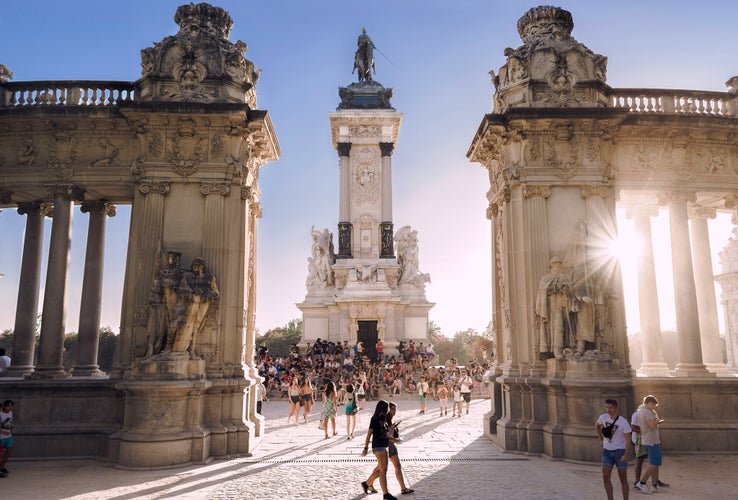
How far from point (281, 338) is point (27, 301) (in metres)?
51.5

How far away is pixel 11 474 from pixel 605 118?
51.6 feet

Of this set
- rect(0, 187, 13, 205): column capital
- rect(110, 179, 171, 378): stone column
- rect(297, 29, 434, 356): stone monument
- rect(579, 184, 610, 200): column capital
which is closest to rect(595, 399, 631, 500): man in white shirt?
rect(579, 184, 610, 200): column capital

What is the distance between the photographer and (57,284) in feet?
47.2

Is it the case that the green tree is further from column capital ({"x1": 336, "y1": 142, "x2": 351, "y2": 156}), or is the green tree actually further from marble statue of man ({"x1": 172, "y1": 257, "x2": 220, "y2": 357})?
marble statue of man ({"x1": 172, "y1": 257, "x2": 220, "y2": 357})

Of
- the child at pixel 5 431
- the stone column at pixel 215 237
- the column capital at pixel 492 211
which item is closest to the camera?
the child at pixel 5 431

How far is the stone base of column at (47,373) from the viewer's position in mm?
13672

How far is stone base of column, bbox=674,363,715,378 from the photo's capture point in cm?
1407

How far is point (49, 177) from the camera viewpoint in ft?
46.8

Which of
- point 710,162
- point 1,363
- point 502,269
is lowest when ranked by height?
point 1,363

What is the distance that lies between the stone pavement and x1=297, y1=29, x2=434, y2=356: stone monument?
19431 mm

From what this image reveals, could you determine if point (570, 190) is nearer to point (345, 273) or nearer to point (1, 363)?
point (1, 363)

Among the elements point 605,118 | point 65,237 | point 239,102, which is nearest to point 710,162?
point 605,118

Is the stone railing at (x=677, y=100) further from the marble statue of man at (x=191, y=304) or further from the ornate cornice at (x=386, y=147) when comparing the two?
the ornate cornice at (x=386, y=147)

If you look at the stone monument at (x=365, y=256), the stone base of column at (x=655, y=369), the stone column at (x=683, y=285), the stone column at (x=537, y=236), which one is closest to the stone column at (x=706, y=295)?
the stone base of column at (x=655, y=369)
